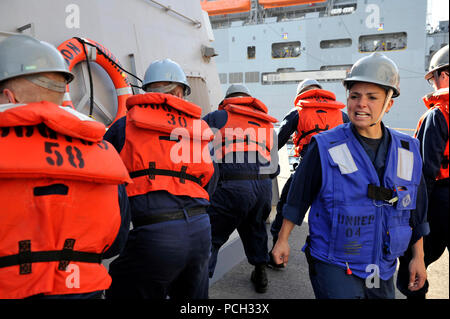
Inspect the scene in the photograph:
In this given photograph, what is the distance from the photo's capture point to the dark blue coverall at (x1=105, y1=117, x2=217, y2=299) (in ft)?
5.88

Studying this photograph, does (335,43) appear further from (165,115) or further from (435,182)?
(165,115)

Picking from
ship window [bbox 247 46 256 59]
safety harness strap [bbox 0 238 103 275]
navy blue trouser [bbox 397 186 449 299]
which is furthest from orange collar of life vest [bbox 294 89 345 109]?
ship window [bbox 247 46 256 59]

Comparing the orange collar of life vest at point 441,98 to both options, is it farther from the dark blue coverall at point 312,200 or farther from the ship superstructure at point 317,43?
the ship superstructure at point 317,43

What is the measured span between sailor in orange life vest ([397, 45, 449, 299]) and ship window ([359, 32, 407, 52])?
18.0 metres

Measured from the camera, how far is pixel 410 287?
177 cm

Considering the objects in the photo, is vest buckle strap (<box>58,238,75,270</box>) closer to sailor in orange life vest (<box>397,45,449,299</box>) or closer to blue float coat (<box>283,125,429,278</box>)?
blue float coat (<box>283,125,429,278</box>)

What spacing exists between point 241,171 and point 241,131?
379mm

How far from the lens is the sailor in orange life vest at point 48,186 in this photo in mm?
1101

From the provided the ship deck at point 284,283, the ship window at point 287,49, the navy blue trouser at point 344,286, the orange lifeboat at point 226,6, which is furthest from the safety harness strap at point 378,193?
the orange lifeboat at point 226,6

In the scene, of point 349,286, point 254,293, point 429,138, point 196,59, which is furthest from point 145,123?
point 196,59

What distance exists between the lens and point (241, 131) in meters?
3.04

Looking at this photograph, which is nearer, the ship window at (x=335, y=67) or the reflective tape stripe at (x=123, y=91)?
the reflective tape stripe at (x=123, y=91)
